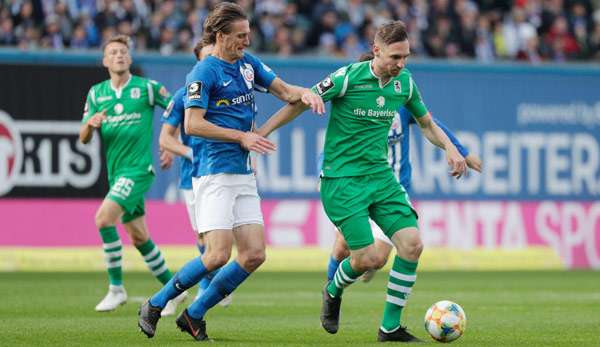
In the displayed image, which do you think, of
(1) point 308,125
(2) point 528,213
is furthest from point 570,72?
(1) point 308,125

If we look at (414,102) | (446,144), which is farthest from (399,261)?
(414,102)

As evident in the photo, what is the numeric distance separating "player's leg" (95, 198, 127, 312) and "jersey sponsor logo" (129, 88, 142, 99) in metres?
1.17

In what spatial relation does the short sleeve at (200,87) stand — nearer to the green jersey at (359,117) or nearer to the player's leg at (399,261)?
the green jersey at (359,117)

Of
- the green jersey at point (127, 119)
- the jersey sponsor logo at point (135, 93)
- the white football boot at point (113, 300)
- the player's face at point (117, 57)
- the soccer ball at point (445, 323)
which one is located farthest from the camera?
the jersey sponsor logo at point (135, 93)

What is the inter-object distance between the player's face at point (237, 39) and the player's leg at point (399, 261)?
1.68 metres

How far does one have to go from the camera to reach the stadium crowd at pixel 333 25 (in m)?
22.8

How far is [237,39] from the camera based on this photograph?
9.93 metres

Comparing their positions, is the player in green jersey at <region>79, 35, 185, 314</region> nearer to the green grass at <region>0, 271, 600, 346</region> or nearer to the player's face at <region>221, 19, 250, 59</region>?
the green grass at <region>0, 271, 600, 346</region>

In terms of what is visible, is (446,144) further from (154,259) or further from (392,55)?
(154,259)

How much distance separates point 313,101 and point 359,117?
0.77 metres

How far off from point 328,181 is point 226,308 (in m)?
3.82

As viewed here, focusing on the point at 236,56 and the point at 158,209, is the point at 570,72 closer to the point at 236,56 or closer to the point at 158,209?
the point at 158,209

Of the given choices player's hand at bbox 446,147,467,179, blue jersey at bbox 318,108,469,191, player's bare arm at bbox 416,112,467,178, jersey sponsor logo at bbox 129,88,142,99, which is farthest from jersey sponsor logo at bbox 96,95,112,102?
player's hand at bbox 446,147,467,179

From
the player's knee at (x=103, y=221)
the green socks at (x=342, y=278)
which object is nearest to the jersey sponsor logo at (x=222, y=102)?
the green socks at (x=342, y=278)
